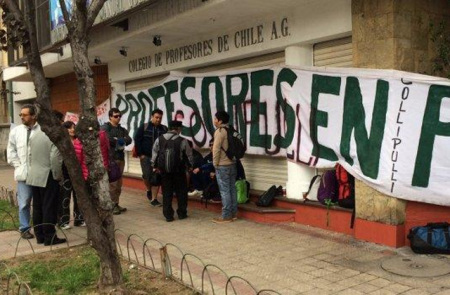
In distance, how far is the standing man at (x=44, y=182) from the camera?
6316 mm

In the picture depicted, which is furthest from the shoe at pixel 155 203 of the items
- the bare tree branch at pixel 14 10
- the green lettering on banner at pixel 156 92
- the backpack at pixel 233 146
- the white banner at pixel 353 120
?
the bare tree branch at pixel 14 10

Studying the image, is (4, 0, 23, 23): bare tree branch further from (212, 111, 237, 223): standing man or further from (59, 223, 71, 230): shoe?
(59, 223, 71, 230): shoe

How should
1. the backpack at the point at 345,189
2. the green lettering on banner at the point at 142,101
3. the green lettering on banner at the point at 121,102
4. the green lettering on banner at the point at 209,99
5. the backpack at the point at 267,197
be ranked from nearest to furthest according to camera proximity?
the backpack at the point at 345,189 < the backpack at the point at 267,197 < the green lettering on banner at the point at 209,99 < the green lettering on banner at the point at 142,101 < the green lettering on banner at the point at 121,102

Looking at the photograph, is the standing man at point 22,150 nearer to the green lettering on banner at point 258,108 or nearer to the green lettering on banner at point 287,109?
the green lettering on banner at point 258,108

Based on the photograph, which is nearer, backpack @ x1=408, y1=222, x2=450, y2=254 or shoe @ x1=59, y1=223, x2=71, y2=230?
backpack @ x1=408, y1=222, x2=450, y2=254

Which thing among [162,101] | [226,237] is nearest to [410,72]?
[226,237]

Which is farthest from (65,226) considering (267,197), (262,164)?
(262,164)

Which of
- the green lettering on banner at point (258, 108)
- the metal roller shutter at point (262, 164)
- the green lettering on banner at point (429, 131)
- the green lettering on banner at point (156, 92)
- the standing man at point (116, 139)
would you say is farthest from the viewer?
the green lettering on banner at point (156, 92)

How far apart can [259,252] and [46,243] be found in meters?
2.79

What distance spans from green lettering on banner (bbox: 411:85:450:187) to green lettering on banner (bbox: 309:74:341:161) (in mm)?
1149

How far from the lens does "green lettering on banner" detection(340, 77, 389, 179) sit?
5723mm

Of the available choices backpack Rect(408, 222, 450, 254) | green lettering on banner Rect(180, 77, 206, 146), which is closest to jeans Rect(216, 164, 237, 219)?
green lettering on banner Rect(180, 77, 206, 146)

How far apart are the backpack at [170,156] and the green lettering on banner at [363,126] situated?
247 cm

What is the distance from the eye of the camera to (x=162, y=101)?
1016 centimetres
